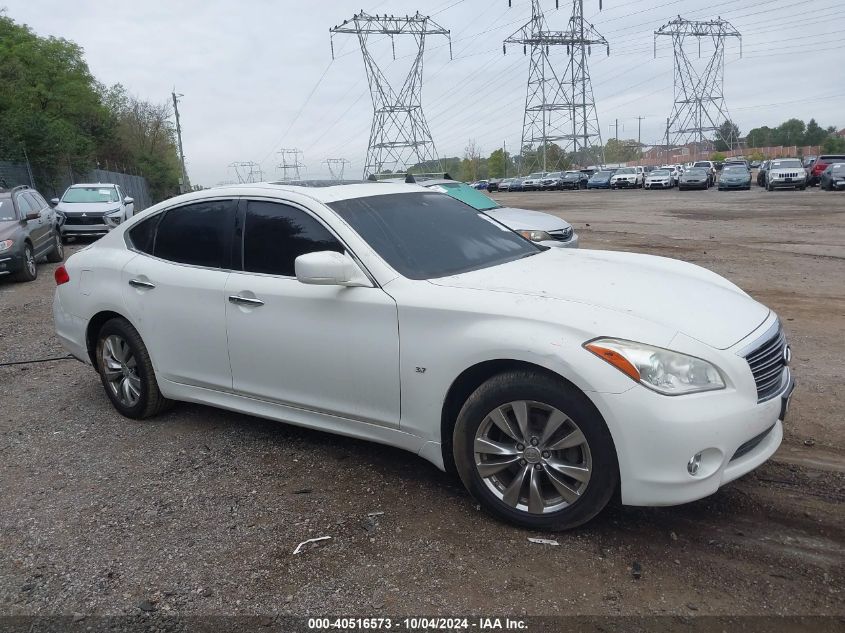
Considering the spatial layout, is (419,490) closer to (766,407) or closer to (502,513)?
(502,513)

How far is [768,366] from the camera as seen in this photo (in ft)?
10.8

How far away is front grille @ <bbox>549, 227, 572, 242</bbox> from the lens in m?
9.54

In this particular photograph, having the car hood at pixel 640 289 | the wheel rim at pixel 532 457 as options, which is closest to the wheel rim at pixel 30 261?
the car hood at pixel 640 289

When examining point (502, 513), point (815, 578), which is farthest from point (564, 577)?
point (815, 578)

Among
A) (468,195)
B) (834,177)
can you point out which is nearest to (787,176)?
(834,177)

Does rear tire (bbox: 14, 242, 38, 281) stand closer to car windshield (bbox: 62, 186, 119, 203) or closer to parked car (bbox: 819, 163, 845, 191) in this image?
car windshield (bbox: 62, 186, 119, 203)

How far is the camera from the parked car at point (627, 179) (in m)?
49.9

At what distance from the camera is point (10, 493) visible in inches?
162

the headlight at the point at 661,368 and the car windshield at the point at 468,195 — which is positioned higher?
the car windshield at the point at 468,195

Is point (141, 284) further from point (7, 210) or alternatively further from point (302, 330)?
point (7, 210)

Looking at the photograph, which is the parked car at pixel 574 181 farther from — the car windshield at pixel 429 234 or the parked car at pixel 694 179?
the car windshield at pixel 429 234

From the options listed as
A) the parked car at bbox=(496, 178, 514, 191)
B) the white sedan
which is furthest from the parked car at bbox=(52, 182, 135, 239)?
the parked car at bbox=(496, 178, 514, 191)

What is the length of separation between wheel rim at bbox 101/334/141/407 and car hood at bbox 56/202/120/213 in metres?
15.7

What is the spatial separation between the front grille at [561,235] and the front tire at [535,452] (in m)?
6.43
